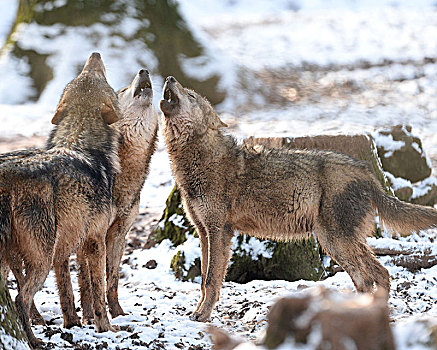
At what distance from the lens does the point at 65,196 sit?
4.20 m

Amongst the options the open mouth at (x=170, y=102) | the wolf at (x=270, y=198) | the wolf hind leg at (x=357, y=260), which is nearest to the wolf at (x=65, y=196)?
the open mouth at (x=170, y=102)

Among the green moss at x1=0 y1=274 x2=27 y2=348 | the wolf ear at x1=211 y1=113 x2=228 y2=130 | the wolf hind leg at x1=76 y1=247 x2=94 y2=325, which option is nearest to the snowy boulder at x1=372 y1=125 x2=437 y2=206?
the wolf ear at x1=211 y1=113 x2=228 y2=130

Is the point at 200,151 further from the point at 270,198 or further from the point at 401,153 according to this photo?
the point at 401,153

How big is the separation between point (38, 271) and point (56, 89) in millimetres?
12810

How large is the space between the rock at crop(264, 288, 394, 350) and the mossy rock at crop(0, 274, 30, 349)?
191cm

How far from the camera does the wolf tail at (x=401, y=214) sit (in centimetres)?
538

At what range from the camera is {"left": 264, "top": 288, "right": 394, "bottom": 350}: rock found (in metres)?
1.90

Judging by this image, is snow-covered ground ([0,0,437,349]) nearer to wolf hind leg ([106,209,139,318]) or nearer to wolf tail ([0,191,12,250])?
wolf hind leg ([106,209,139,318])

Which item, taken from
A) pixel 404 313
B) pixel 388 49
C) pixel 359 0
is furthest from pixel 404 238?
pixel 359 0

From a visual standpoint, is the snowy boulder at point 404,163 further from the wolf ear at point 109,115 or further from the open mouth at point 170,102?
the wolf ear at point 109,115

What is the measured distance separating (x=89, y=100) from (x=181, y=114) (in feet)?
3.54

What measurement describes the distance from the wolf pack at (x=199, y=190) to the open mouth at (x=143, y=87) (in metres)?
0.01

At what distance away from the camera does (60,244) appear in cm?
430

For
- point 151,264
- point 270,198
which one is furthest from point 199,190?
point 151,264
